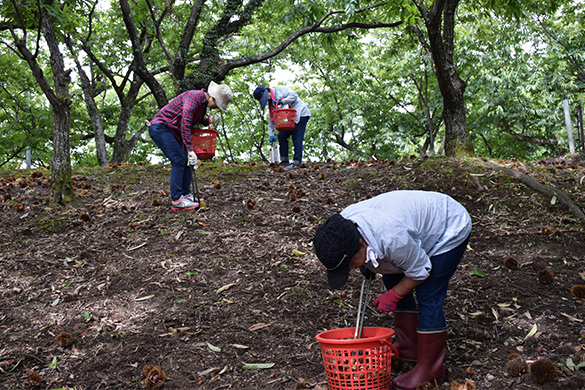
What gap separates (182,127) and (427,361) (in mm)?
3804

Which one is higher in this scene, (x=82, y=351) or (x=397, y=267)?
(x=397, y=267)

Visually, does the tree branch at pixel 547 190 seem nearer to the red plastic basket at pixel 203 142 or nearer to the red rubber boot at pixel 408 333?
the red rubber boot at pixel 408 333

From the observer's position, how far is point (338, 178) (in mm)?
6508

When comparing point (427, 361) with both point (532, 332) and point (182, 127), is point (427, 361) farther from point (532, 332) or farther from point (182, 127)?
point (182, 127)

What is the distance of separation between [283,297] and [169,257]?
1372 millimetres

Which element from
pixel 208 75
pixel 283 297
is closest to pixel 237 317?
pixel 283 297

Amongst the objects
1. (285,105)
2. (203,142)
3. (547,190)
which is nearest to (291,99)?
(285,105)

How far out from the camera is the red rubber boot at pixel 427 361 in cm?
244

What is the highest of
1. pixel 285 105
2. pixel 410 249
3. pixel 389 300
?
pixel 285 105

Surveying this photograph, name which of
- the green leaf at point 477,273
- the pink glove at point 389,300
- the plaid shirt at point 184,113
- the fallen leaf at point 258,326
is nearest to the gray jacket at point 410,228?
the pink glove at point 389,300

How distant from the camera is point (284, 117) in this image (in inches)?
276

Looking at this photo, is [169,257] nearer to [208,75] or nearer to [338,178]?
[338,178]

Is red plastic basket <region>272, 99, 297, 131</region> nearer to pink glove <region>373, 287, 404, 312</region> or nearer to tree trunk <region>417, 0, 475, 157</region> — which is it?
tree trunk <region>417, 0, 475, 157</region>

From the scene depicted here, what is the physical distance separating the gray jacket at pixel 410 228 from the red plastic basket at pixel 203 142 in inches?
137
